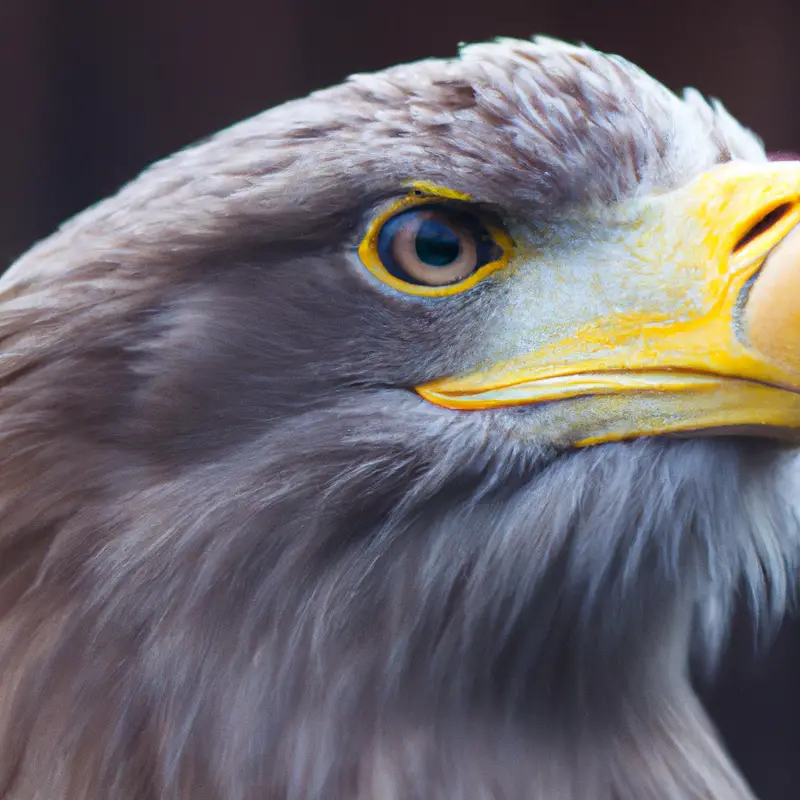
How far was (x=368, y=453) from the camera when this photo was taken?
0.86 metres

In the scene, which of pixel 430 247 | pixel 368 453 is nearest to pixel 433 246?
pixel 430 247

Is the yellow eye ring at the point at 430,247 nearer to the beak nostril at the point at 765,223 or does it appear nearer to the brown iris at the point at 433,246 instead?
the brown iris at the point at 433,246

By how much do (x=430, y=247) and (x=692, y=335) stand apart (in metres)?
0.21

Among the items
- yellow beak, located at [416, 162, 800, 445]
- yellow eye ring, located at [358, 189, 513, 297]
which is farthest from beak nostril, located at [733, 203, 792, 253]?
yellow eye ring, located at [358, 189, 513, 297]

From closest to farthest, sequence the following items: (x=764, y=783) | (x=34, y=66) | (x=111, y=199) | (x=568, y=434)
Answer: (x=568, y=434) → (x=111, y=199) → (x=34, y=66) → (x=764, y=783)

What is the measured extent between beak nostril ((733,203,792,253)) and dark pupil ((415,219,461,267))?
21 centimetres

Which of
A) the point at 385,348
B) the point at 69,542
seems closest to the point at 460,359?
the point at 385,348

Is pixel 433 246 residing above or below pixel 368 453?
above

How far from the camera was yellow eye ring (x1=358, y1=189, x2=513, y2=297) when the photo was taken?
88cm

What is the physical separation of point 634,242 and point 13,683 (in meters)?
0.60

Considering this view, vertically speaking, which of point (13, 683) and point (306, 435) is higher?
point (306, 435)

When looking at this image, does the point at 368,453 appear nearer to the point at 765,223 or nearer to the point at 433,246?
the point at 433,246

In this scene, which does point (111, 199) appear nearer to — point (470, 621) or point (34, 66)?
point (470, 621)

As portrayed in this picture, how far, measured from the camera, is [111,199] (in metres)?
0.97
